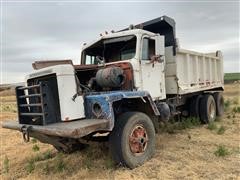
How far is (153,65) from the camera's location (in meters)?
7.63

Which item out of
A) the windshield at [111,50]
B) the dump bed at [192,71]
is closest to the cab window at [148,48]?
the windshield at [111,50]

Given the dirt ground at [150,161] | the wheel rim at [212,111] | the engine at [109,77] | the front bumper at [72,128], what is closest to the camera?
the front bumper at [72,128]

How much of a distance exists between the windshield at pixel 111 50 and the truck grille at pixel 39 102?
1.98m

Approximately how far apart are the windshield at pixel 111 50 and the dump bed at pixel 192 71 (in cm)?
177

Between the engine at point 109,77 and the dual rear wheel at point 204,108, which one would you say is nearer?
the engine at point 109,77

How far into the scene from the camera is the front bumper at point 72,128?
5125 mm

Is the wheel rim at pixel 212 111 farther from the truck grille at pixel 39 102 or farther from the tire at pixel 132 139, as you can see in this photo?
the truck grille at pixel 39 102

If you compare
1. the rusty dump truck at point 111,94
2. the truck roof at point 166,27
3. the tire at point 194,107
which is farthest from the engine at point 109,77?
the tire at point 194,107

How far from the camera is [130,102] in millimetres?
6820

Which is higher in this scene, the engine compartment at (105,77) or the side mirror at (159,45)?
the side mirror at (159,45)

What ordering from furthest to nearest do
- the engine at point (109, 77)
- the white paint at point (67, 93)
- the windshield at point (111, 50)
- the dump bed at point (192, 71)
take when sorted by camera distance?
1. the dump bed at point (192, 71)
2. the windshield at point (111, 50)
3. the engine at point (109, 77)
4. the white paint at point (67, 93)

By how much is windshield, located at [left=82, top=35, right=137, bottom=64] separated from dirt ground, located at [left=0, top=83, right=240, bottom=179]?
2020mm

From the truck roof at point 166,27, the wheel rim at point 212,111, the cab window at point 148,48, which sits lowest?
the wheel rim at point 212,111

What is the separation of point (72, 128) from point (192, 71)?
230 inches
